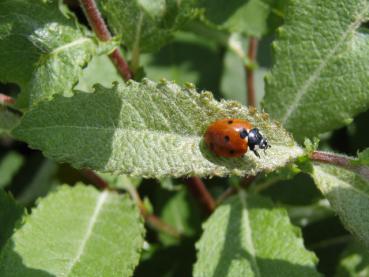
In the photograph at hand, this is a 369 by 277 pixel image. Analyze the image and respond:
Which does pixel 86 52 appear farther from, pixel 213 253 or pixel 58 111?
pixel 213 253

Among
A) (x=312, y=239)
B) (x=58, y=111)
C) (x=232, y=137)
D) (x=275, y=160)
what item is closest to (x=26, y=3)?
(x=58, y=111)

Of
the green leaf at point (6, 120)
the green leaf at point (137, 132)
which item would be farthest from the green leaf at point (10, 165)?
the green leaf at point (137, 132)

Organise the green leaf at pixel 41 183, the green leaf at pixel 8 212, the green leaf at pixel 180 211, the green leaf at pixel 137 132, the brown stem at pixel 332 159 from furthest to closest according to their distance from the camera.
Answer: the green leaf at pixel 41 183, the green leaf at pixel 180 211, the green leaf at pixel 8 212, the brown stem at pixel 332 159, the green leaf at pixel 137 132

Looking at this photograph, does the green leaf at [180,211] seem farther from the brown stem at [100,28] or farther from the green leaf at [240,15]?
the brown stem at [100,28]

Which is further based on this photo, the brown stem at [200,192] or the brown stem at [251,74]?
the brown stem at [251,74]

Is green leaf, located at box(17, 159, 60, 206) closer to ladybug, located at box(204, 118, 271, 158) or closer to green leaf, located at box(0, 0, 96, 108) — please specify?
green leaf, located at box(0, 0, 96, 108)

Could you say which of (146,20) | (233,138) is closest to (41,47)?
(146,20)
